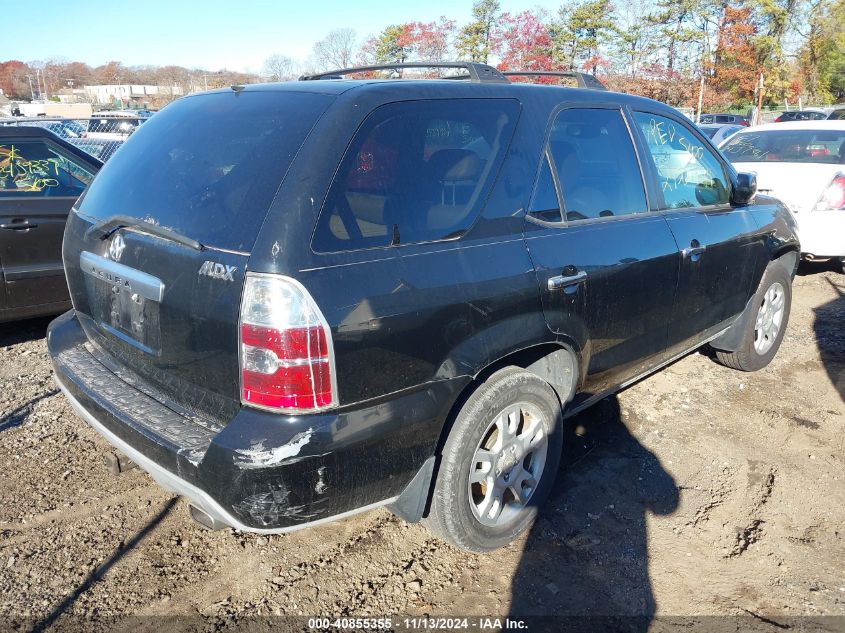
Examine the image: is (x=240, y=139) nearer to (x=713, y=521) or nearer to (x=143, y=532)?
(x=143, y=532)

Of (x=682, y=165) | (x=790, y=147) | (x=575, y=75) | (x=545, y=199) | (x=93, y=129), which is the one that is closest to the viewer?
(x=545, y=199)

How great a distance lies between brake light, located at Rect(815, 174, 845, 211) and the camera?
22.9 feet

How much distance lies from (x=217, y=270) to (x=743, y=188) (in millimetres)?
3383

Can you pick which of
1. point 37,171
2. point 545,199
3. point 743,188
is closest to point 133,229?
point 545,199

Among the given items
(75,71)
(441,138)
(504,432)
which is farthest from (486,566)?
(75,71)

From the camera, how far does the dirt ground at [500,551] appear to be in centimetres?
261

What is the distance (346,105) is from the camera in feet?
7.66

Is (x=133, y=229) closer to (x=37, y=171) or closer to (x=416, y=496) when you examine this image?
(x=416, y=496)

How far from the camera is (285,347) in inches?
81.3

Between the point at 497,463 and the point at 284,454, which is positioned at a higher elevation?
the point at 284,454

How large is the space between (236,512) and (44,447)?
2.10 metres

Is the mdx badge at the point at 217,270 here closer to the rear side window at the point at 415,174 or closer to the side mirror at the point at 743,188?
the rear side window at the point at 415,174

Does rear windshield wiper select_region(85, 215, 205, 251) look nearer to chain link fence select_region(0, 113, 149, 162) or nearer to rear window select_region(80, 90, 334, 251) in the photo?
rear window select_region(80, 90, 334, 251)

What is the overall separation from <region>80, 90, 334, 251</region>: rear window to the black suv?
0.01 metres
